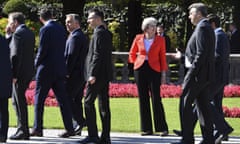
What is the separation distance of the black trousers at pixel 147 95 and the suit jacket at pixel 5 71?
2284 mm

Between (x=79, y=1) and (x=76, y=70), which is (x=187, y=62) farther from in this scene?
(x=79, y=1)

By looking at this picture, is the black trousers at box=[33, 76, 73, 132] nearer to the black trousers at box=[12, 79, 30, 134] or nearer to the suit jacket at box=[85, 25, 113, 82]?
the black trousers at box=[12, 79, 30, 134]

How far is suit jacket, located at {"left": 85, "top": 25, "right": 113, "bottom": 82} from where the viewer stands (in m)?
11.4

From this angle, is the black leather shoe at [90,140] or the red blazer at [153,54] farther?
the red blazer at [153,54]

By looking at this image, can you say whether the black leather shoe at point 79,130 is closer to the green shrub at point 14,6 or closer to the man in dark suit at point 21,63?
the man in dark suit at point 21,63

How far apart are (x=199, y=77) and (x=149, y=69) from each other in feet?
6.90

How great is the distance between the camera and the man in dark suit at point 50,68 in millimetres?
12188

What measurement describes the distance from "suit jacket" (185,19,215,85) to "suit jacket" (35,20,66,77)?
2382 mm

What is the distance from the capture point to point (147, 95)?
12859 millimetres

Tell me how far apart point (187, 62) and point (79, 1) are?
20661 mm

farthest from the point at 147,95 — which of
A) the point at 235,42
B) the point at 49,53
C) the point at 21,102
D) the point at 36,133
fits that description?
the point at 235,42

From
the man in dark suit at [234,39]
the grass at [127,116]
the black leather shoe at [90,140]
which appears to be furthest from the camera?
the man in dark suit at [234,39]

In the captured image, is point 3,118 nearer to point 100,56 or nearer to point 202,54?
point 100,56

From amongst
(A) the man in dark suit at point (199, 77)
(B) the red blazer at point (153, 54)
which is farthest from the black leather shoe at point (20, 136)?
(A) the man in dark suit at point (199, 77)
